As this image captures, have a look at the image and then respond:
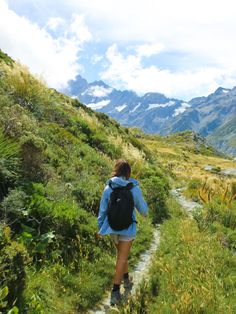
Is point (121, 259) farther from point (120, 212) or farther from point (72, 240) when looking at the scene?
point (72, 240)

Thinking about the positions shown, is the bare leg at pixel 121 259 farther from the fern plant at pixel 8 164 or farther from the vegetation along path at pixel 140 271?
the fern plant at pixel 8 164

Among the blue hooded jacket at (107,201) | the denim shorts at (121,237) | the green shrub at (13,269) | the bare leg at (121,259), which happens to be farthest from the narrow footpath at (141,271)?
the green shrub at (13,269)

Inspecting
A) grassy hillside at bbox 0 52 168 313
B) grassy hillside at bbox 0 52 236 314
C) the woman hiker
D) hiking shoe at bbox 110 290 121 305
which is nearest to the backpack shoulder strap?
the woman hiker

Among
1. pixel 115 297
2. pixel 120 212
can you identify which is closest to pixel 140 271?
pixel 115 297

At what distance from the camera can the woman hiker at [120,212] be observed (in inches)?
290

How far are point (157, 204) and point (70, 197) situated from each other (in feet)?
15.1

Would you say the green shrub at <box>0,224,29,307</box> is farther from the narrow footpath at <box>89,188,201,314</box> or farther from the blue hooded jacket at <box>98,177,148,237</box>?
the blue hooded jacket at <box>98,177,148,237</box>

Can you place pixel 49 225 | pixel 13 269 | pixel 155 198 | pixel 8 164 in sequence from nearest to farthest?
1. pixel 13 269
2. pixel 49 225
3. pixel 8 164
4. pixel 155 198

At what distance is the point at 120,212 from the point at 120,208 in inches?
3.0

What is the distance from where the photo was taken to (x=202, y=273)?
279 inches

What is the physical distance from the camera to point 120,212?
735 centimetres

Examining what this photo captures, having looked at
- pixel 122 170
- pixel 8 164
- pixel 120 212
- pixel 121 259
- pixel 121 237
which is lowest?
pixel 121 259

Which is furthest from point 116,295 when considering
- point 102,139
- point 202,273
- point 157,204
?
point 102,139

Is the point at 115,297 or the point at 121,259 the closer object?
the point at 115,297
